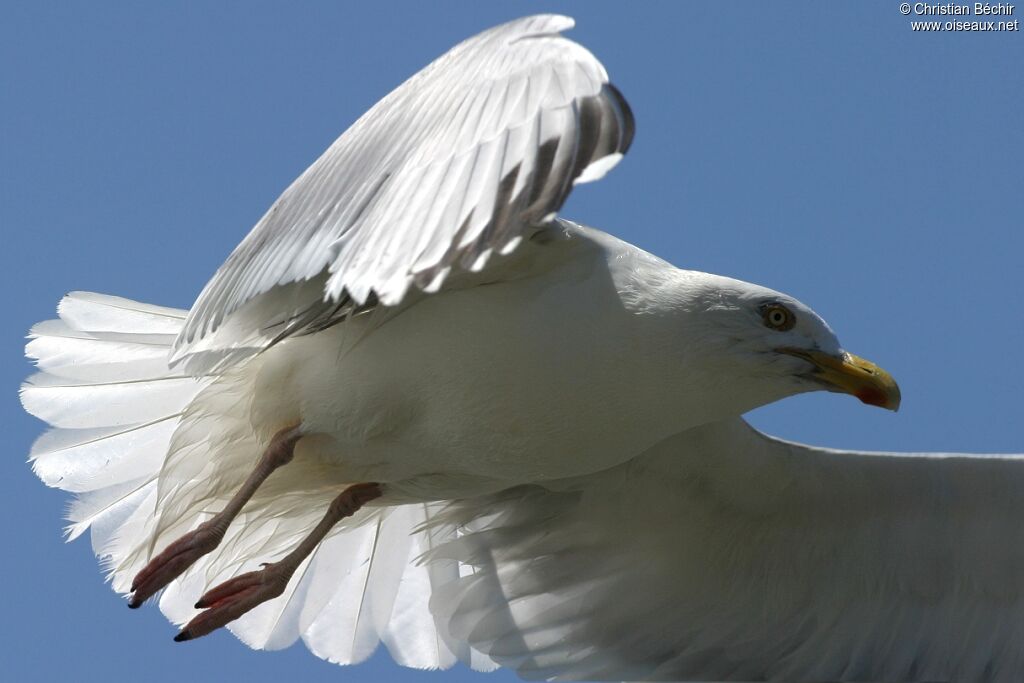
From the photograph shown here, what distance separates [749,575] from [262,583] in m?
1.84

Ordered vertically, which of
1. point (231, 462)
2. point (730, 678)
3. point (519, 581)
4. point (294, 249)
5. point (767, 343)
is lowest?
point (730, 678)

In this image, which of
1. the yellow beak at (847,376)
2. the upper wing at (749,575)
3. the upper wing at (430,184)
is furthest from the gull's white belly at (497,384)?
the upper wing at (749,575)

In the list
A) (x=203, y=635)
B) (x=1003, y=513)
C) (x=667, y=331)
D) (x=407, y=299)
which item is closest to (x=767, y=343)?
(x=667, y=331)

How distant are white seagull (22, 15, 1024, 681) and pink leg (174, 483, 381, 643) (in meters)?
0.01

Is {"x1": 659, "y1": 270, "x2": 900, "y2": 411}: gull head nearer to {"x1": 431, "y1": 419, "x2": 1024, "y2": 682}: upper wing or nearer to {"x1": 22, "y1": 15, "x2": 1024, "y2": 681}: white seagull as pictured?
{"x1": 22, "y1": 15, "x2": 1024, "y2": 681}: white seagull

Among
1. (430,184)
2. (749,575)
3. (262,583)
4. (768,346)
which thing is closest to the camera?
(430,184)

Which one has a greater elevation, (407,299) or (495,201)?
(495,201)

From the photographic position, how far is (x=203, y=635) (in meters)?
6.35

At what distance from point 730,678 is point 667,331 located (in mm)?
2003

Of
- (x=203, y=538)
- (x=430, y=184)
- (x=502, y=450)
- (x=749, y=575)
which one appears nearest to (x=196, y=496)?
(x=203, y=538)

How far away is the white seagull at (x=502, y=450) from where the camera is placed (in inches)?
202

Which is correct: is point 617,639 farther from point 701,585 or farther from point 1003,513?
point 1003,513

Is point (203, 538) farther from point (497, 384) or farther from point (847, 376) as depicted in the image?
point (847, 376)

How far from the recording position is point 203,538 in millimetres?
6332
